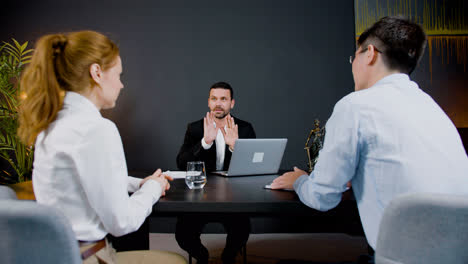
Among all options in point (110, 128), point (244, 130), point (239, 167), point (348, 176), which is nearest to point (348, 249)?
point (244, 130)

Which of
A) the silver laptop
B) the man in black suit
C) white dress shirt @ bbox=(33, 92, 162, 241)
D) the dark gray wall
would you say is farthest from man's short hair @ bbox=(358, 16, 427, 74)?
the dark gray wall

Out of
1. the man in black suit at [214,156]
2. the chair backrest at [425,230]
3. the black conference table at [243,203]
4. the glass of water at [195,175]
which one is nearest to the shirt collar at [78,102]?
the black conference table at [243,203]

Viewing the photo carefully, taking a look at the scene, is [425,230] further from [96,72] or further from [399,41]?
[96,72]

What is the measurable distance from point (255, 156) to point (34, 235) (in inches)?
53.3

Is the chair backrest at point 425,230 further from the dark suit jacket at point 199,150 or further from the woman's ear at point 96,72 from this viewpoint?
the dark suit jacket at point 199,150

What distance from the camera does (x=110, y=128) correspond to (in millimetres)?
1050

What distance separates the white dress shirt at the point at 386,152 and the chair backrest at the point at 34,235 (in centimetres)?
79

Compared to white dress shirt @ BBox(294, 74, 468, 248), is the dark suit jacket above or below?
below

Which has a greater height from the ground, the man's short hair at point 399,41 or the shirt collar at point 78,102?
the man's short hair at point 399,41

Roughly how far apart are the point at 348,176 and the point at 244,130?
6.23 ft

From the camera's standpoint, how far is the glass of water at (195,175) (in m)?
1.62

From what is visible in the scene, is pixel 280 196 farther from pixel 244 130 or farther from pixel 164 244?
pixel 164 244

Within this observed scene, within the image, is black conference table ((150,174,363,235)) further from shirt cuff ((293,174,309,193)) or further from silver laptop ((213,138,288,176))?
silver laptop ((213,138,288,176))

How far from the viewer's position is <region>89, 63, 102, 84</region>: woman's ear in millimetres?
1148
